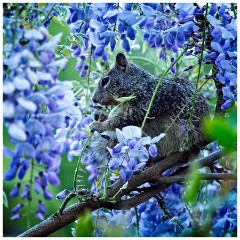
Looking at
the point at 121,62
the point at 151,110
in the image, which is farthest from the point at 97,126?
the point at 121,62

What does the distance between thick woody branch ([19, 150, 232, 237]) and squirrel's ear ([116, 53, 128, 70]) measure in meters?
0.35

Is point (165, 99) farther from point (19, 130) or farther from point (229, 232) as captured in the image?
point (19, 130)

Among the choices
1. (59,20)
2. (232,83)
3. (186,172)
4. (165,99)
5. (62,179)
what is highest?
(59,20)

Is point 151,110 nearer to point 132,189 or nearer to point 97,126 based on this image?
point 97,126

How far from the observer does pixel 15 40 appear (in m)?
0.86

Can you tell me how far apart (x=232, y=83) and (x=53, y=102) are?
456 millimetres

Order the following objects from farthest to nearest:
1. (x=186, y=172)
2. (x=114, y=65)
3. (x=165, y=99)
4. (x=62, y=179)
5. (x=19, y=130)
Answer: (x=62, y=179) → (x=114, y=65) → (x=165, y=99) → (x=186, y=172) → (x=19, y=130)

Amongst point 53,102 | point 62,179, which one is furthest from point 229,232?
point 62,179

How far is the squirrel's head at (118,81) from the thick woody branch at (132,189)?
0.95 feet

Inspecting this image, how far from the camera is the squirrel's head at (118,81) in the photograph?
1.59m

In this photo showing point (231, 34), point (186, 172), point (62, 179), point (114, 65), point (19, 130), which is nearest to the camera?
point (19, 130)

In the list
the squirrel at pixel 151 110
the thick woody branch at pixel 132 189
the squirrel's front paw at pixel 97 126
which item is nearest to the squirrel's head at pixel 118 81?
the squirrel at pixel 151 110

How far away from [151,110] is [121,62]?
0.21 m

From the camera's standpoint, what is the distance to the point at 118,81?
1608 mm
